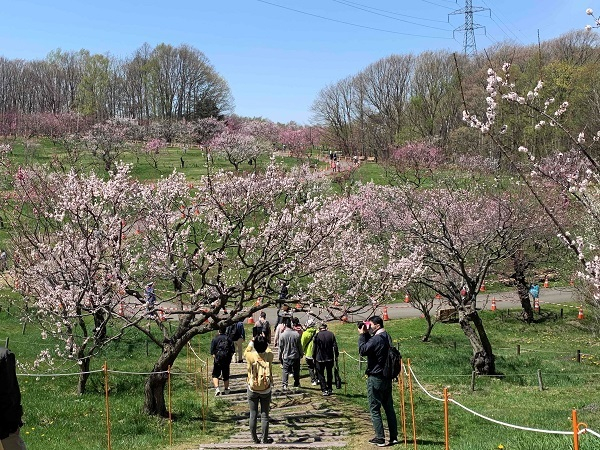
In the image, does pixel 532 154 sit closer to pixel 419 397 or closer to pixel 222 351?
pixel 419 397

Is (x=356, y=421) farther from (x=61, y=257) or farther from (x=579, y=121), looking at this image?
(x=579, y=121)

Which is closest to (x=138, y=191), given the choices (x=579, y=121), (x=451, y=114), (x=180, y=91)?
(x=579, y=121)

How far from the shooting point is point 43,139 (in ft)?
216

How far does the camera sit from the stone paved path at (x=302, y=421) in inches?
331

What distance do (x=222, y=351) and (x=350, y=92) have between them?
65.7 meters

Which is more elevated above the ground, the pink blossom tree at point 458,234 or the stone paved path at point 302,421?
the pink blossom tree at point 458,234

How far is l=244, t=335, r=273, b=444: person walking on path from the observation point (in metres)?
8.41

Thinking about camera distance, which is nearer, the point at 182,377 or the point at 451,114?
the point at 182,377

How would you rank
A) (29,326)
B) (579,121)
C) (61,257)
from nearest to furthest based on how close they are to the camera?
1. (61,257)
2. (29,326)
3. (579,121)

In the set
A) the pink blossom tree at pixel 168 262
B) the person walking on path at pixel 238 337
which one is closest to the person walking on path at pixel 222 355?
the pink blossom tree at pixel 168 262

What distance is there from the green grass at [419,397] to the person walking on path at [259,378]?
1211 millimetres

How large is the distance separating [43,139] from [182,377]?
6088 cm

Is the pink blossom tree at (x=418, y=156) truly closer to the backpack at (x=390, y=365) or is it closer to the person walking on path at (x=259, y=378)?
the backpack at (x=390, y=365)

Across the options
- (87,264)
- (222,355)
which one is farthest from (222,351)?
(87,264)
